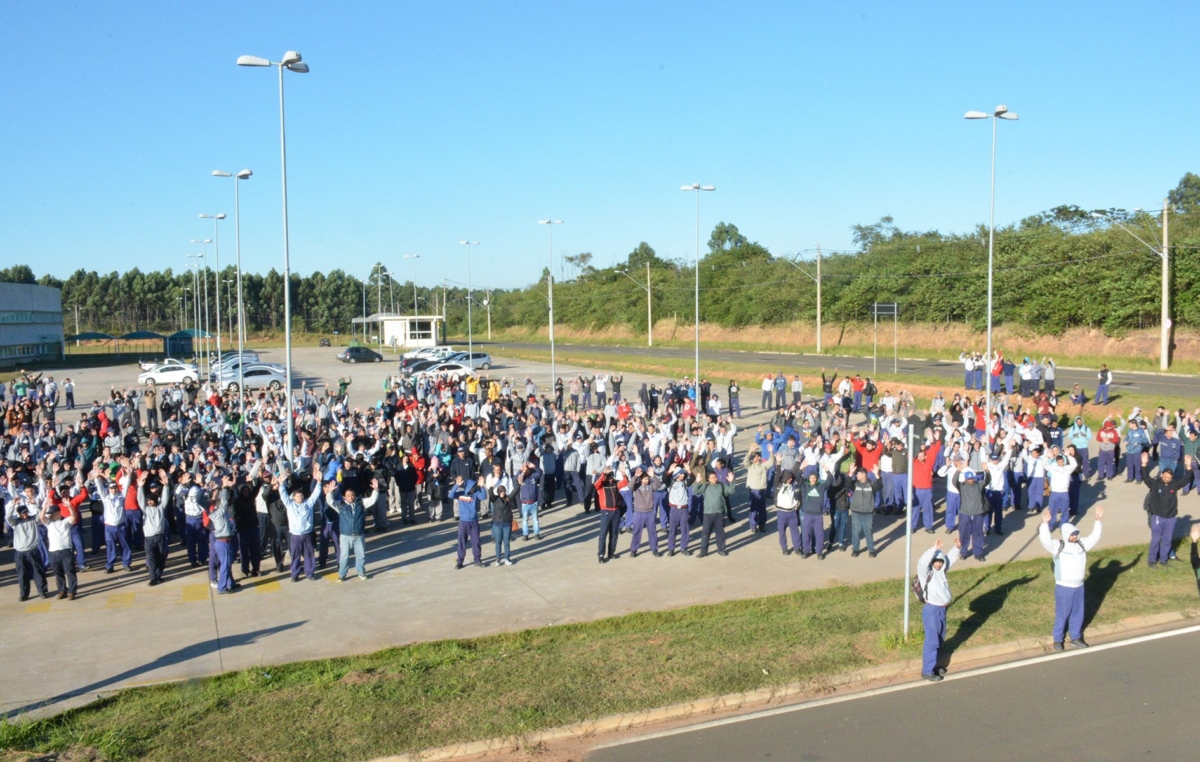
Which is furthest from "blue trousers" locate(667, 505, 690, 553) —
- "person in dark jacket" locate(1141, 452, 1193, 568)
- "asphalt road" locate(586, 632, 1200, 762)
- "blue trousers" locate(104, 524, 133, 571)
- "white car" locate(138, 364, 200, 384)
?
"white car" locate(138, 364, 200, 384)

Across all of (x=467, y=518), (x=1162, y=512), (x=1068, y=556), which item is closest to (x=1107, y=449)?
(x=1162, y=512)

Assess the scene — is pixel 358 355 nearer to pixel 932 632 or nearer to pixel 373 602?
pixel 373 602

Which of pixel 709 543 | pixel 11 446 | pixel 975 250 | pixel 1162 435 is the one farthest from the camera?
pixel 975 250

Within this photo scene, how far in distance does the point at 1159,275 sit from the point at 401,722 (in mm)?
49925

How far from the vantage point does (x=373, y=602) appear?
12977 millimetres

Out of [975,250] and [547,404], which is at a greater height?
[975,250]

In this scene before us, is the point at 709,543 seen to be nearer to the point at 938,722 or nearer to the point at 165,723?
the point at 938,722

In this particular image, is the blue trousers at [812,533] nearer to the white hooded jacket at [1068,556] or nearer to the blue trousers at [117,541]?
the white hooded jacket at [1068,556]

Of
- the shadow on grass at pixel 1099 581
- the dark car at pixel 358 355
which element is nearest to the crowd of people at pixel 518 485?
the shadow on grass at pixel 1099 581

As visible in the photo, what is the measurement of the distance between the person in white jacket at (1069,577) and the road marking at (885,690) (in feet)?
0.77

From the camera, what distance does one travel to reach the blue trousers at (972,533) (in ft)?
47.9

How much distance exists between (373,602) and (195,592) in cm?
287

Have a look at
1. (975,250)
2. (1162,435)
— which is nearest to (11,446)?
(1162,435)

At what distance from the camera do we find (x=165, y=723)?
27.7 feet
